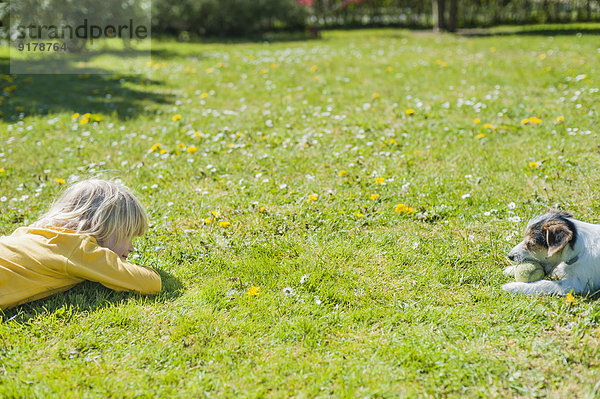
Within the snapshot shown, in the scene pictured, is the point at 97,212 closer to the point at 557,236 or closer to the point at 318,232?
the point at 318,232

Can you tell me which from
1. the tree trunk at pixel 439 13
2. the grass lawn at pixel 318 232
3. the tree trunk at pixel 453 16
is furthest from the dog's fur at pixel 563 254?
the tree trunk at pixel 439 13

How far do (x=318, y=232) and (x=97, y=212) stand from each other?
1.74 m

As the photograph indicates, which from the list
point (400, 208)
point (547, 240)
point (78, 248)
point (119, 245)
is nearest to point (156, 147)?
point (119, 245)

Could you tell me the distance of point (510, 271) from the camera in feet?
11.3

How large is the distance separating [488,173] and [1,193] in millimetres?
5030

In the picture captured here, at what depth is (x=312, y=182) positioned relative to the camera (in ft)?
16.3

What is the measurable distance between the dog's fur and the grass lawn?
0.40ft

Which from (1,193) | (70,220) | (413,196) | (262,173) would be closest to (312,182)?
(262,173)

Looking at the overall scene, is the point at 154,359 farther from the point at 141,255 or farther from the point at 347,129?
the point at 347,129

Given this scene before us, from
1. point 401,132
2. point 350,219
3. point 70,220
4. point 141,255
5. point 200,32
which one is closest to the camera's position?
point 70,220

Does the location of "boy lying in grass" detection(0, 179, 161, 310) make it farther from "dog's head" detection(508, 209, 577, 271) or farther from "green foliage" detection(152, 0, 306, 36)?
"green foliage" detection(152, 0, 306, 36)

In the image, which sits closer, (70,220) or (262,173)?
(70,220)

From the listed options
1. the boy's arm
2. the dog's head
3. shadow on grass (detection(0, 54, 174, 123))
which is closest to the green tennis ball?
the dog's head

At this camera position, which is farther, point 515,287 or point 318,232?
point 318,232
